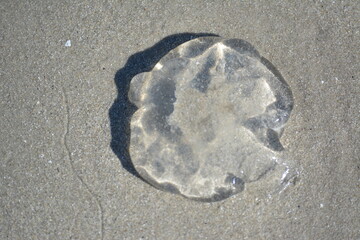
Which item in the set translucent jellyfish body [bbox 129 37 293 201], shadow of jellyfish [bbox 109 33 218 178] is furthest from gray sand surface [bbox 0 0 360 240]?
translucent jellyfish body [bbox 129 37 293 201]

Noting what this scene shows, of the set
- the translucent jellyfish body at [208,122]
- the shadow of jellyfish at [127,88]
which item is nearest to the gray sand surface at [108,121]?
the shadow of jellyfish at [127,88]

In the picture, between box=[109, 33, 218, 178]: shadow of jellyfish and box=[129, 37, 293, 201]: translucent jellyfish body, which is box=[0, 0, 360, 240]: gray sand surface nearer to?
box=[109, 33, 218, 178]: shadow of jellyfish

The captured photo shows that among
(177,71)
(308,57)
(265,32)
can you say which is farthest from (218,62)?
(308,57)

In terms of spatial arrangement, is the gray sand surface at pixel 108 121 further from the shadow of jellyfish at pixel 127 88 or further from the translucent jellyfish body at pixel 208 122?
the translucent jellyfish body at pixel 208 122

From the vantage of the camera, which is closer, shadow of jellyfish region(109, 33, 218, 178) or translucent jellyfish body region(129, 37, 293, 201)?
translucent jellyfish body region(129, 37, 293, 201)

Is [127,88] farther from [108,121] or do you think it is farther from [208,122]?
[208,122]

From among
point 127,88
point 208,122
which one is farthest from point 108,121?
point 208,122
